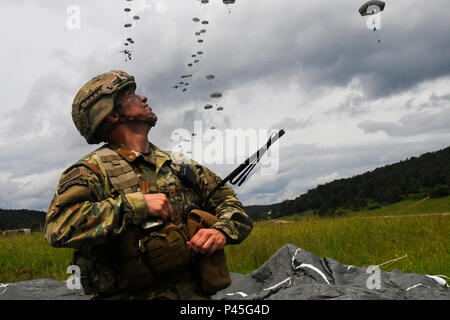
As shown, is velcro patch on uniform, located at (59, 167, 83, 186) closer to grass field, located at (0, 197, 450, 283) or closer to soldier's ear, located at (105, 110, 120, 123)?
soldier's ear, located at (105, 110, 120, 123)

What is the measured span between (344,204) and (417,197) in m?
16.9

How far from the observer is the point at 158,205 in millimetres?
3268

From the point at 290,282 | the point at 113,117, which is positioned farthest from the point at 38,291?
the point at 113,117

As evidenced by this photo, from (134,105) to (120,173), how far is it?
2.07 feet

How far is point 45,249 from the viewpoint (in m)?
11.8

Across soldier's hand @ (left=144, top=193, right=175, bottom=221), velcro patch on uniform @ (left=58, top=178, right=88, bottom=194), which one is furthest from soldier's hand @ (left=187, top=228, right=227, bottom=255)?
velcro patch on uniform @ (left=58, top=178, right=88, bottom=194)

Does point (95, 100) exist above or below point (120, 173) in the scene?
above

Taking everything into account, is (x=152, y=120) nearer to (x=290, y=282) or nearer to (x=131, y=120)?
(x=131, y=120)

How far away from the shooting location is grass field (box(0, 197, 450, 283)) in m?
9.91

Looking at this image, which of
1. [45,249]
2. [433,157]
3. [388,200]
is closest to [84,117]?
[45,249]

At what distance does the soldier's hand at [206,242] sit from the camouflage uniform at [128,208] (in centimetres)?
10

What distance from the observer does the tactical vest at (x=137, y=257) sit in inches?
130

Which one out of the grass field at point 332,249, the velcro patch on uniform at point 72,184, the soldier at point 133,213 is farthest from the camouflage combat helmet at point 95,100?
the grass field at point 332,249

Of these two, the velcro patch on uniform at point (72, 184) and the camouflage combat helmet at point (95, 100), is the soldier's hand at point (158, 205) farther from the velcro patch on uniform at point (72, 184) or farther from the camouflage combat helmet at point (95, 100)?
the camouflage combat helmet at point (95, 100)
